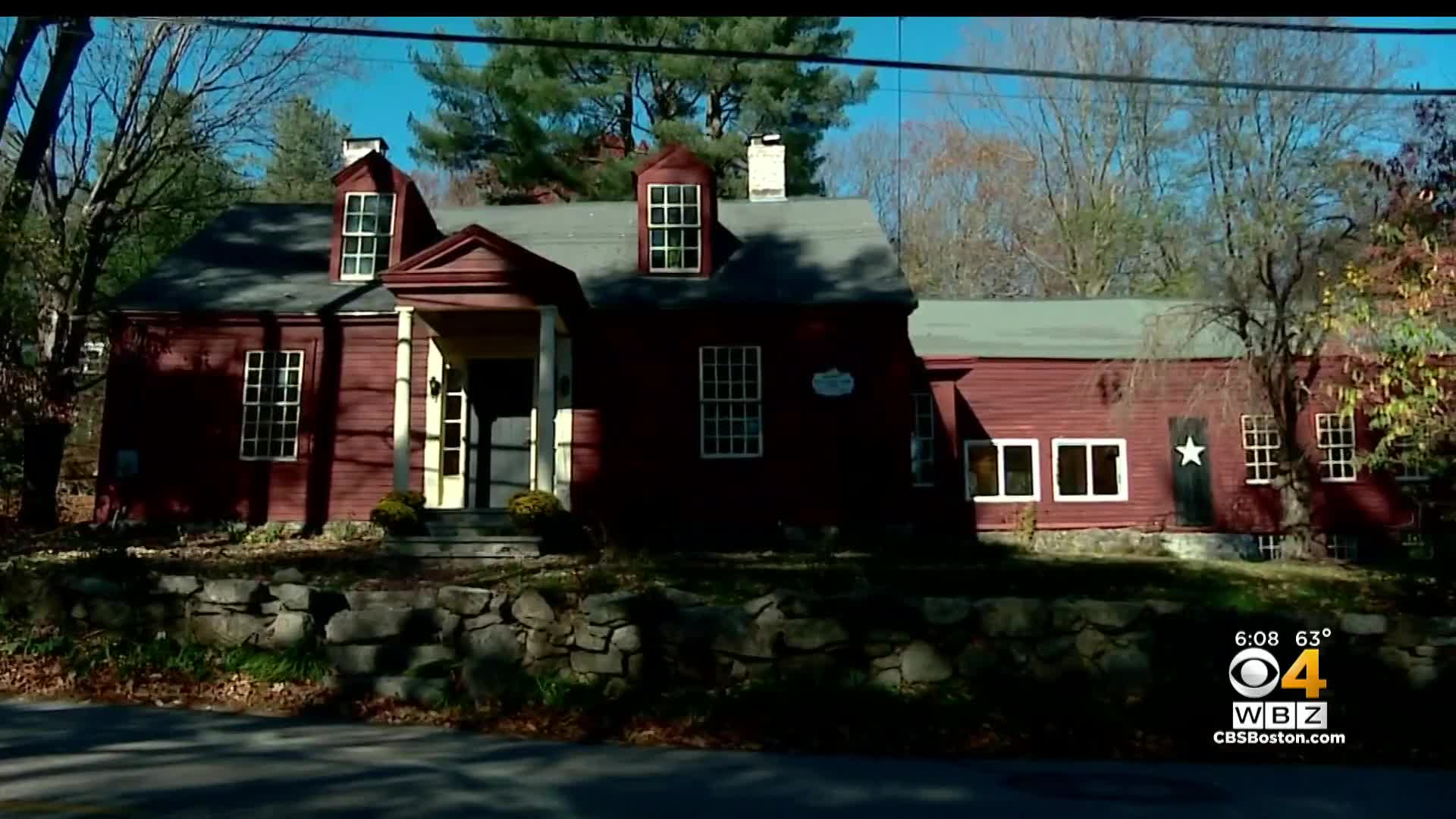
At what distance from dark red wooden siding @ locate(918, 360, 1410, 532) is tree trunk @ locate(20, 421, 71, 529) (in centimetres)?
1467

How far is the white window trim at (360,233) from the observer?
61.5 ft

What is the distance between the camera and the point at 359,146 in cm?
2048

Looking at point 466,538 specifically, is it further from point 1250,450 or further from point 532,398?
point 1250,450

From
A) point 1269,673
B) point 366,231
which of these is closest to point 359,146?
point 366,231

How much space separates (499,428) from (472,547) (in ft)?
11.3

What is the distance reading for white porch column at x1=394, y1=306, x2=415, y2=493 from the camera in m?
15.8

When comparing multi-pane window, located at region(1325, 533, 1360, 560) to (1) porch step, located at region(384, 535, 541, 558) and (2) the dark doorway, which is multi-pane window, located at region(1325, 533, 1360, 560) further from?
(1) porch step, located at region(384, 535, 541, 558)

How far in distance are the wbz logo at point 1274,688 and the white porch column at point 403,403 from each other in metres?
10.7

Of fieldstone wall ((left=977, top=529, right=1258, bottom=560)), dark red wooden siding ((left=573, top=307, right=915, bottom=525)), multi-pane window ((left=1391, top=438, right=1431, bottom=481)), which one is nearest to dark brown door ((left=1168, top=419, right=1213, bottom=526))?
fieldstone wall ((left=977, top=529, right=1258, bottom=560))

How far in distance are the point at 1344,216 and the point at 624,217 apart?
11633 mm

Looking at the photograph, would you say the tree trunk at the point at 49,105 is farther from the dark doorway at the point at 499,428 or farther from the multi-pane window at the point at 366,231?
the dark doorway at the point at 499,428

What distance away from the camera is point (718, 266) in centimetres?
1884
